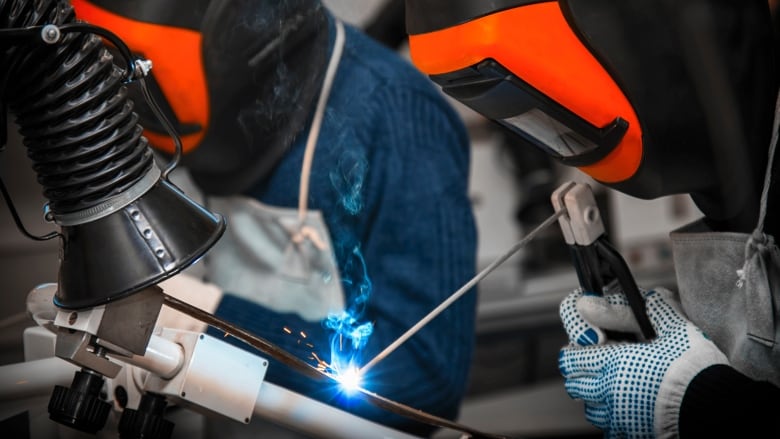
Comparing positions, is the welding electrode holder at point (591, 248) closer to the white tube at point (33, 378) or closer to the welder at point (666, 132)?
the welder at point (666, 132)

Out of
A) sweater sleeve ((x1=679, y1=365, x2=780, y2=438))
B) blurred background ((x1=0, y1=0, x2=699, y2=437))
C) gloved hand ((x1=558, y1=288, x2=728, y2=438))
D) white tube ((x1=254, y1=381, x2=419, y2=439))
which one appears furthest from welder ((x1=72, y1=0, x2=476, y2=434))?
blurred background ((x1=0, y1=0, x2=699, y2=437))

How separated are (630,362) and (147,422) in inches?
17.7

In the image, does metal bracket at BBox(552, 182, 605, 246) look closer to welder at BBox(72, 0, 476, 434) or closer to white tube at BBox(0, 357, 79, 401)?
welder at BBox(72, 0, 476, 434)

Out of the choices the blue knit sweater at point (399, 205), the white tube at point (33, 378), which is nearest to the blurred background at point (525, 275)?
the blue knit sweater at point (399, 205)

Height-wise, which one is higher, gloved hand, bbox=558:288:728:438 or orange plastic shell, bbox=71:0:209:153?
orange plastic shell, bbox=71:0:209:153

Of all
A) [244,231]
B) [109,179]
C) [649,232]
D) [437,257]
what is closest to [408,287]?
[437,257]

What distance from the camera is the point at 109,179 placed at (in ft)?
2.06

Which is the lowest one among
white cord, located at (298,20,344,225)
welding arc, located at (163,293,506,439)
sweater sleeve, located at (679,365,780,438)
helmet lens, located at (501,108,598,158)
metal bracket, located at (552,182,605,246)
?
welding arc, located at (163,293,506,439)

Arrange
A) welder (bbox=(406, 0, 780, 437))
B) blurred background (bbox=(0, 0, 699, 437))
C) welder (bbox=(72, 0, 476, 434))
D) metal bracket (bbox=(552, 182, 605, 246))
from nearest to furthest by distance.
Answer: welder (bbox=(406, 0, 780, 437)), metal bracket (bbox=(552, 182, 605, 246)), welder (bbox=(72, 0, 476, 434)), blurred background (bbox=(0, 0, 699, 437))

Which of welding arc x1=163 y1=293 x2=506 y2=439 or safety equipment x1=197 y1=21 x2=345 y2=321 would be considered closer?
welding arc x1=163 y1=293 x2=506 y2=439

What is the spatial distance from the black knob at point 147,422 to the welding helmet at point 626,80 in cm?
39

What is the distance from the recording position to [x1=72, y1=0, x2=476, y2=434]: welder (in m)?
0.97

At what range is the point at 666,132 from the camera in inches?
29.2

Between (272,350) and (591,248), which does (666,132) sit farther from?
(272,350)
